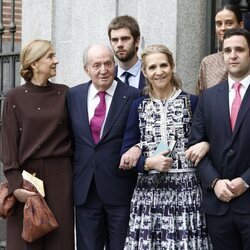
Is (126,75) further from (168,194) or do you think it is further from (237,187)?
(237,187)

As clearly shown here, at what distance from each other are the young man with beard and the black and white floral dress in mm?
858

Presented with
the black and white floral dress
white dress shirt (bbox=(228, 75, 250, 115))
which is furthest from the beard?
white dress shirt (bbox=(228, 75, 250, 115))

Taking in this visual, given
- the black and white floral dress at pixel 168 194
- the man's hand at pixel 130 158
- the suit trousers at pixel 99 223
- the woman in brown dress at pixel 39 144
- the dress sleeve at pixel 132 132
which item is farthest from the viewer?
the woman in brown dress at pixel 39 144

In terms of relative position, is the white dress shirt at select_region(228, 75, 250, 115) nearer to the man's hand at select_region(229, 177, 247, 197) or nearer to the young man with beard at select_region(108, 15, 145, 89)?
the man's hand at select_region(229, 177, 247, 197)

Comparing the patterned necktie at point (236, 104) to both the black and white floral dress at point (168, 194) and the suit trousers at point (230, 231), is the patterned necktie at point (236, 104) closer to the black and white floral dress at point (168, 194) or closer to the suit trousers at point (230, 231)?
the black and white floral dress at point (168, 194)

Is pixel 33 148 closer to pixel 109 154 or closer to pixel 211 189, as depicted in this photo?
pixel 109 154

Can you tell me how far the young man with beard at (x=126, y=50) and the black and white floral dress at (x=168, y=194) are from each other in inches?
33.8

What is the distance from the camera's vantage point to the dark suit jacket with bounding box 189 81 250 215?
17.4 ft

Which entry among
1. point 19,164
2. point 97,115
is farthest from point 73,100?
point 19,164

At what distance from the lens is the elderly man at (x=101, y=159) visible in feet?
19.6

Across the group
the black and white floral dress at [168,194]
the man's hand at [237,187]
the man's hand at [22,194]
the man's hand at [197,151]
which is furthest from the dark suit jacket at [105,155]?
the man's hand at [237,187]

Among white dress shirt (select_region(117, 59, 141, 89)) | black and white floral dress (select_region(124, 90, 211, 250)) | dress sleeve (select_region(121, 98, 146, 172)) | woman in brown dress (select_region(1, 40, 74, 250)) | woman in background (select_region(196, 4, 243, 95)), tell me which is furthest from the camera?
white dress shirt (select_region(117, 59, 141, 89))

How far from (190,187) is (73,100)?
1.17 m

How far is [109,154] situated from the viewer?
5.97 meters
